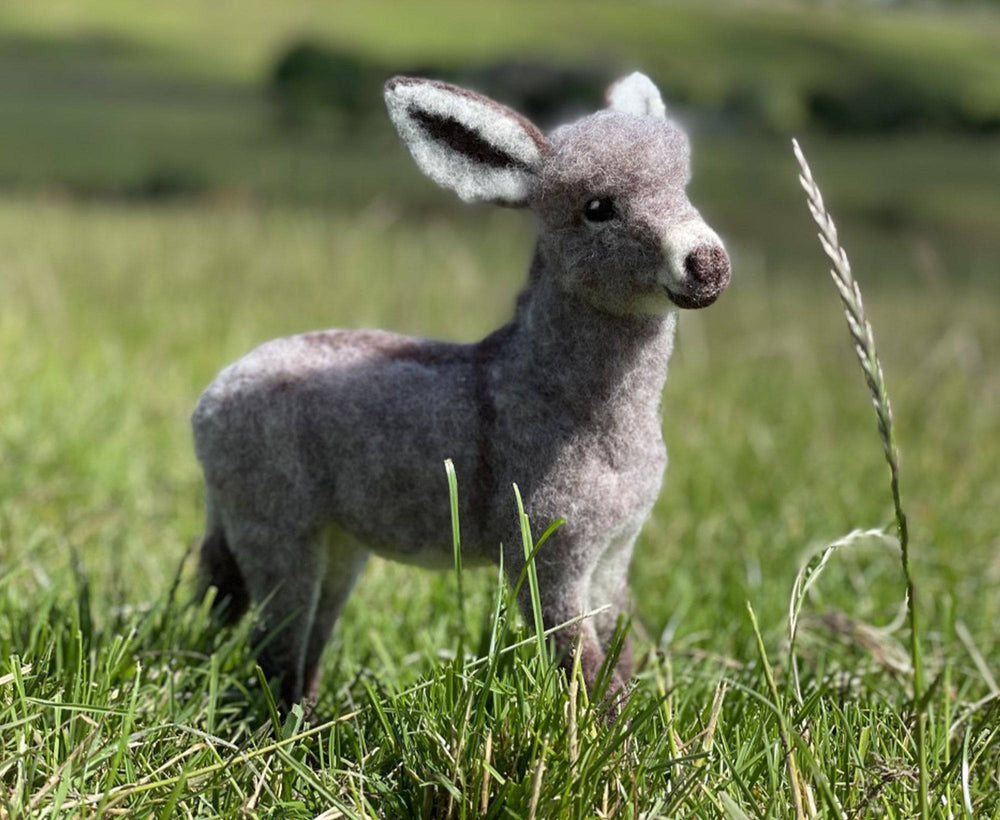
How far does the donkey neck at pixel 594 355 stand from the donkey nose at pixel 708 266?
16 centimetres

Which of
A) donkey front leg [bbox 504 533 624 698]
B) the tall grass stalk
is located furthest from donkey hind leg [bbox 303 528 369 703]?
the tall grass stalk

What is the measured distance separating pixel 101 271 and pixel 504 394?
11.7ft

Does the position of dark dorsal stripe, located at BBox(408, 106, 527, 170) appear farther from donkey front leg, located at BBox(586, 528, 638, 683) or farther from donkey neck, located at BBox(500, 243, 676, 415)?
donkey front leg, located at BBox(586, 528, 638, 683)

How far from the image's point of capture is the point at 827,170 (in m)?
7.47

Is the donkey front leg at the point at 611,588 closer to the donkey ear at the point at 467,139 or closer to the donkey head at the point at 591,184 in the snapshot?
the donkey head at the point at 591,184

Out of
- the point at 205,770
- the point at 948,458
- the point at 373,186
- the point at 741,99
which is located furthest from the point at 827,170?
the point at 205,770

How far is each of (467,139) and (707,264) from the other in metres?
0.37

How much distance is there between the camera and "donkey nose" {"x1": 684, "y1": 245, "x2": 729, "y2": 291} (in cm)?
120

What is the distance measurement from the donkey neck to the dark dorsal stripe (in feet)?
0.48

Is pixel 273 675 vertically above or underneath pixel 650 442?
underneath

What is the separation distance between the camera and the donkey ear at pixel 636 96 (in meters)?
1.53

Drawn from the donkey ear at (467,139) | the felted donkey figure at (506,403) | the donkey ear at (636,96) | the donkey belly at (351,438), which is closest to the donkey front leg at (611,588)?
the felted donkey figure at (506,403)

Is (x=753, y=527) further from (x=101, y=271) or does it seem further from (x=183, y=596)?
(x=101, y=271)

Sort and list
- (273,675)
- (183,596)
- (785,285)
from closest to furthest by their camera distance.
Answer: (273,675) < (183,596) < (785,285)
